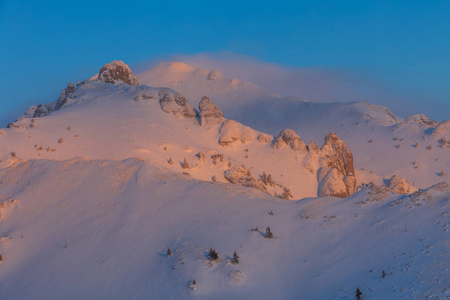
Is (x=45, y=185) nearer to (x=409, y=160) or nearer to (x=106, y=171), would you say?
(x=106, y=171)

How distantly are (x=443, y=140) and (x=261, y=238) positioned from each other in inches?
1769

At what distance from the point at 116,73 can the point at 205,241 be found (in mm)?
46301

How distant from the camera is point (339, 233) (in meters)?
20.6

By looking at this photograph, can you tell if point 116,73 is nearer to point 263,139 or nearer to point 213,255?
point 263,139

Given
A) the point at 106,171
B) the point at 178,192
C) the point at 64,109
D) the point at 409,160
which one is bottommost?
the point at 409,160

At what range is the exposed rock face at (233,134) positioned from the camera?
156 feet

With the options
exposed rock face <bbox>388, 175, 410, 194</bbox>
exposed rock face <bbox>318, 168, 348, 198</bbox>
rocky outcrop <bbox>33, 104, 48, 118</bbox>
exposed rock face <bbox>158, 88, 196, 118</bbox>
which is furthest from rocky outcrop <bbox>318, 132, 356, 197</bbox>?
rocky outcrop <bbox>33, 104, 48, 118</bbox>

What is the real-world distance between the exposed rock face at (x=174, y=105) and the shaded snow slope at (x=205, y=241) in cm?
2144

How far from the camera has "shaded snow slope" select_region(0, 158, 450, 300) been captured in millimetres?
17000

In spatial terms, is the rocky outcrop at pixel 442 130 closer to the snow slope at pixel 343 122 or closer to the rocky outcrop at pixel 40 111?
the snow slope at pixel 343 122

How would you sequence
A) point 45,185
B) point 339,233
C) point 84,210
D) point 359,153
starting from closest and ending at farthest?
point 339,233
point 84,210
point 45,185
point 359,153

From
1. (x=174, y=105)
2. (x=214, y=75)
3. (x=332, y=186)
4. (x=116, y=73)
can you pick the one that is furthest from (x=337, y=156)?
(x=214, y=75)

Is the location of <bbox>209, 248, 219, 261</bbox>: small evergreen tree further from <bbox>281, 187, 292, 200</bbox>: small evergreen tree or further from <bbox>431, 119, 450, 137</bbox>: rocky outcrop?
<bbox>431, 119, 450, 137</bbox>: rocky outcrop

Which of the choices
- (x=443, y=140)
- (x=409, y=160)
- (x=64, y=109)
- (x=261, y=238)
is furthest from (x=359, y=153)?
(x=261, y=238)
